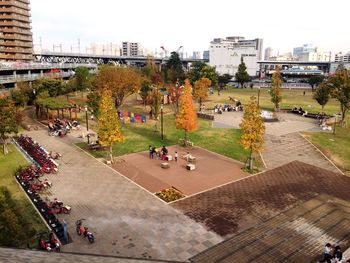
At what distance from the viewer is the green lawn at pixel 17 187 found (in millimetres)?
18641

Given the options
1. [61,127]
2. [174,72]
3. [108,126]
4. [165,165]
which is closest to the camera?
[165,165]

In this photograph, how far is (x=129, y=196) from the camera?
22344 millimetres

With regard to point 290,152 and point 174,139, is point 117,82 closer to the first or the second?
point 174,139

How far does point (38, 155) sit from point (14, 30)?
71.7 m

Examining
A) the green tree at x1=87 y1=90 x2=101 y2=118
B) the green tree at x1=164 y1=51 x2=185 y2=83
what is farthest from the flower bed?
the green tree at x1=164 y1=51 x2=185 y2=83

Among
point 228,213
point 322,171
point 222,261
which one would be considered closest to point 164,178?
point 228,213

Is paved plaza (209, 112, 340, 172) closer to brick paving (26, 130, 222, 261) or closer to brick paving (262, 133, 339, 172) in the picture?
brick paving (262, 133, 339, 172)

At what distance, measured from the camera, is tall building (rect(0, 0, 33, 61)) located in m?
83.6

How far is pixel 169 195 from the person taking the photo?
2252 centimetres

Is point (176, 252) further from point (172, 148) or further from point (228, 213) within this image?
point (172, 148)

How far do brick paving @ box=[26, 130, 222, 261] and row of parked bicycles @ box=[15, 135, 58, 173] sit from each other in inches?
33.9

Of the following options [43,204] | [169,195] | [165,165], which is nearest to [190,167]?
[165,165]

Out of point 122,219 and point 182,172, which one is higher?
point 182,172

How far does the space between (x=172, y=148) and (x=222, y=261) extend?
65.3 feet
